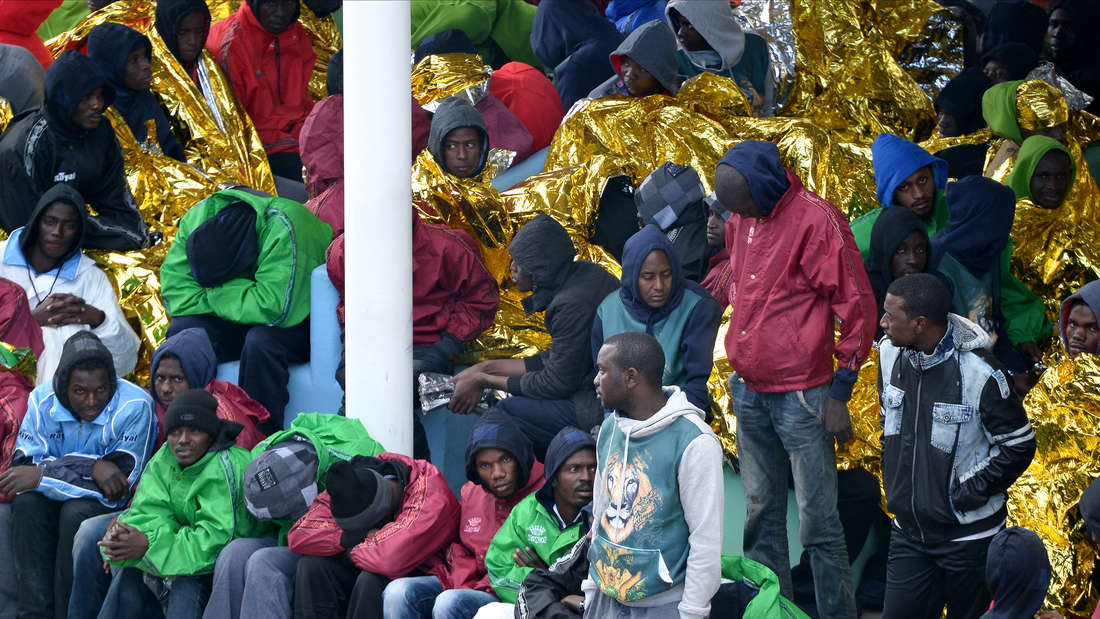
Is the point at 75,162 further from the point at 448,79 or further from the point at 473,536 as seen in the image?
the point at 473,536

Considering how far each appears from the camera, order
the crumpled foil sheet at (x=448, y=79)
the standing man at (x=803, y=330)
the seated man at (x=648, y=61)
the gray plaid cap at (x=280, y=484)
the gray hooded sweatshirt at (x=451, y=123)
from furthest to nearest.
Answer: the crumpled foil sheet at (x=448, y=79), the seated man at (x=648, y=61), the gray hooded sweatshirt at (x=451, y=123), the gray plaid cap at (x=280, y=484), the standing man at (x=803, y=330)

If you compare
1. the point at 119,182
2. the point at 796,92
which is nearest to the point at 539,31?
the point at 796,92

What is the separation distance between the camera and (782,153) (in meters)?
7.79

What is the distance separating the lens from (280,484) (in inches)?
229

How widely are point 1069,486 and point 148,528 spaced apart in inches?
130

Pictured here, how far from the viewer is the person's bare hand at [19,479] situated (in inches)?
243

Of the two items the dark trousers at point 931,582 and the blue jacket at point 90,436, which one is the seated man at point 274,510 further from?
the dark trousers at point 931,582

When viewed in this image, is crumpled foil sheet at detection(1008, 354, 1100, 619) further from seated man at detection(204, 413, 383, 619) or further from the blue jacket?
the blue jacket

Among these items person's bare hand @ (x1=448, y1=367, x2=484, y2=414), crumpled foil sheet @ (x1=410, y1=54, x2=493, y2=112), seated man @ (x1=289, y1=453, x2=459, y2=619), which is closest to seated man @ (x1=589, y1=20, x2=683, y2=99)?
crumpled foil sheet @ (x1=410, y1=54, x2=493, y2=112)

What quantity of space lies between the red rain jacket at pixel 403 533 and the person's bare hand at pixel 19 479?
1189 millimetres

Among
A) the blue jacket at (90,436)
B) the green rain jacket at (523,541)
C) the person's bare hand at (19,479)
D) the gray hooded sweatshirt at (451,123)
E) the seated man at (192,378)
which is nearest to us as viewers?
the green rain jacket at (523,541)

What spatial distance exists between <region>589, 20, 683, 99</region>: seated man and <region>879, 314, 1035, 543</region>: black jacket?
3219 millimetres

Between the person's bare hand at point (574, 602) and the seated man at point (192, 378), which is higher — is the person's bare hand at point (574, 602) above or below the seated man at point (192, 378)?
below

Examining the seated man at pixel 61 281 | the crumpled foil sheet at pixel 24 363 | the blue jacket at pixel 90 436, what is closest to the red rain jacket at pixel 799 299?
the blue jacket at pixel 90 436
